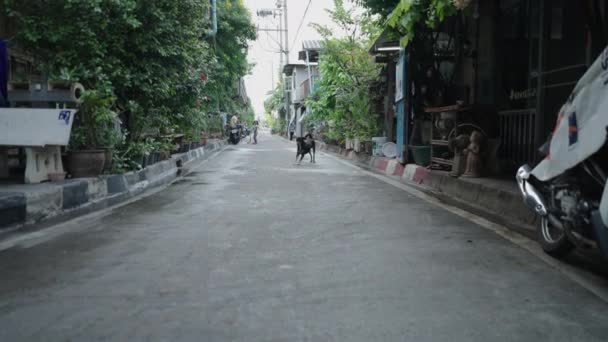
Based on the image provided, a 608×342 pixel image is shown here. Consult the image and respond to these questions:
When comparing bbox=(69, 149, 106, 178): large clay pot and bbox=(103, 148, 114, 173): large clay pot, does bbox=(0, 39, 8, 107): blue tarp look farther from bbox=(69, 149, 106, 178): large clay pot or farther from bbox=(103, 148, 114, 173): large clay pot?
bbox=(103, 148, 114, 173): large clay pot

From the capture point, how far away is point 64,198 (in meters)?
7.55

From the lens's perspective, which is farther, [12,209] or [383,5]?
[383,5]

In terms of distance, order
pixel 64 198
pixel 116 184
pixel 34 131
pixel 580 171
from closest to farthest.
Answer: pixel 580 171 < pixel 64 198 < pixel 34 131 < pixel 116 184

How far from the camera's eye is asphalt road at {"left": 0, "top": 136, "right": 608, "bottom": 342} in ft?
10.9

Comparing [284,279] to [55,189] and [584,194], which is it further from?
[55,189]

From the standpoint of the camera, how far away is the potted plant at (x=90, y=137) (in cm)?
888

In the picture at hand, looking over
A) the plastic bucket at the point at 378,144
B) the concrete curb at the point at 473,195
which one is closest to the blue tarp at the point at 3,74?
the concrete curb at the point at 473,195

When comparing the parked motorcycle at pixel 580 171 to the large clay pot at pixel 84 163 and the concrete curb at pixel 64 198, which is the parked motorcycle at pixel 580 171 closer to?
the concrete curb at pixel 64 198

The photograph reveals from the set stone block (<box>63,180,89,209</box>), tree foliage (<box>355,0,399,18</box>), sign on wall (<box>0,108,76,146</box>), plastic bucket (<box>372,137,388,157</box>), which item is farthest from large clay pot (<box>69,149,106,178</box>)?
plastic bucket (<box>372,137,388,157</box>)

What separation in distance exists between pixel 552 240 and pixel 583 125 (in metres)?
1.41

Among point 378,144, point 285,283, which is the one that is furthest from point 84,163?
point 378,144

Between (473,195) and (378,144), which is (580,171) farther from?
(378,144)

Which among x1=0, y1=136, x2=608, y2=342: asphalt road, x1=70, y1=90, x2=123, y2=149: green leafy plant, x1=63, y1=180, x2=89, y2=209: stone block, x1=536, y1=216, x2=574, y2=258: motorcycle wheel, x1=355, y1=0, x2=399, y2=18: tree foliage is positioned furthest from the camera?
x1=355, y1=0, x2=399, y2=18: tree foliage

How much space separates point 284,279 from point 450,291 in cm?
130
